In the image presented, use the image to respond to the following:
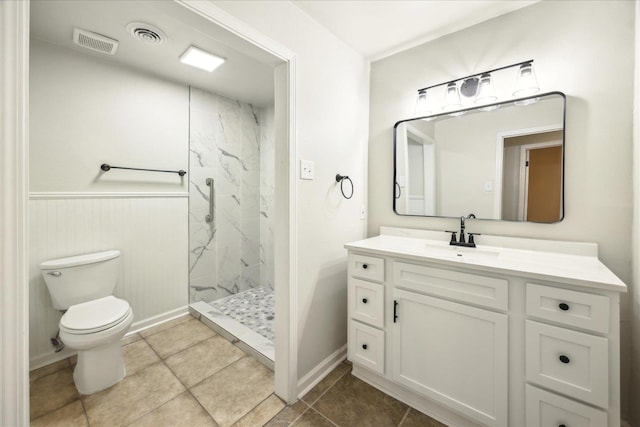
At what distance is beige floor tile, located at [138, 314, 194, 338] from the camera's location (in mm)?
2240

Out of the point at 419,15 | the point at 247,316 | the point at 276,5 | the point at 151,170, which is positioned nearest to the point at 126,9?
the point at 276,5

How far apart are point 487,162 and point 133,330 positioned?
3.06m

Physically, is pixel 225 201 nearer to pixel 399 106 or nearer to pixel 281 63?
pixel 281 63

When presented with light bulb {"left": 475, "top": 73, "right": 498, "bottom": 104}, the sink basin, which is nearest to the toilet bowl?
the sink basin

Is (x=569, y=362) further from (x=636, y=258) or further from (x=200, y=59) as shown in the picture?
(x=200, y=59)

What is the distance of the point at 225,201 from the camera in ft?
9.57

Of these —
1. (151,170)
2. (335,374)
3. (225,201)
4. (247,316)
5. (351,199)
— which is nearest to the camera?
(335,374)

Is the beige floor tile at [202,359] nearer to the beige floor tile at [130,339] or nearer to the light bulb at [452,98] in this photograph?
the beige floor tile at [130,339]

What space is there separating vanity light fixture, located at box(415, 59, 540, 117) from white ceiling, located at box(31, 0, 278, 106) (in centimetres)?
112

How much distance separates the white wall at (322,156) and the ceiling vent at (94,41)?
48.6 inches

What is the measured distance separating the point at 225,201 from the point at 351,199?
1610mm

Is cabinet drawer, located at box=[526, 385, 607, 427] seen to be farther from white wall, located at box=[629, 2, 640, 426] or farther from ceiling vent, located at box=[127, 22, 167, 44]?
ceiling vent, located at box=[127, 22, 167, 44]

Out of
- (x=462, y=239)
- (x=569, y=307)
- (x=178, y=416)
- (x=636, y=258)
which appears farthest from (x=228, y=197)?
(x=636, y=258)

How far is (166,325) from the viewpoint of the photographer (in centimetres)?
237
